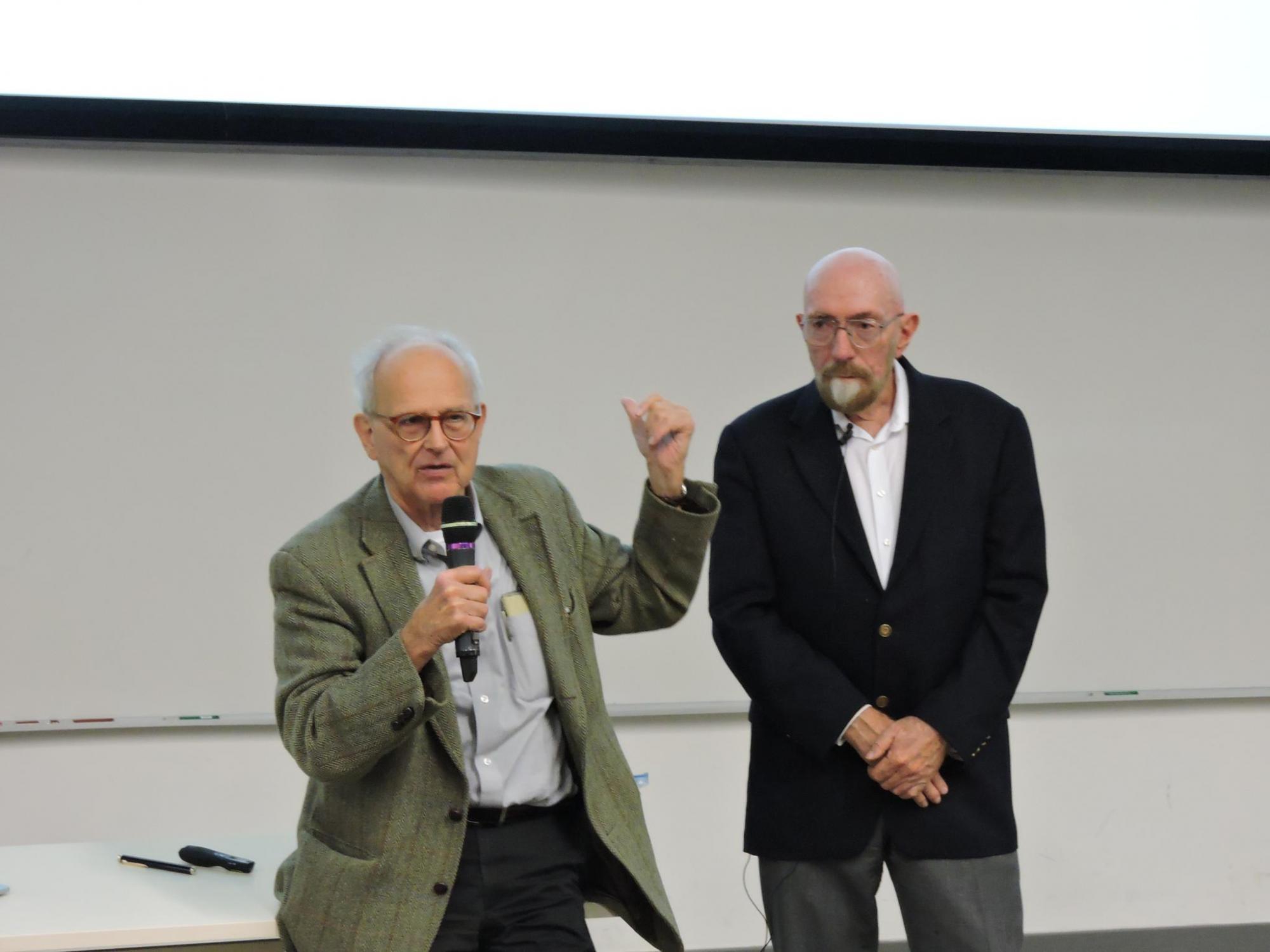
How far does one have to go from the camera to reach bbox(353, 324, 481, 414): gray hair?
79.2 inches

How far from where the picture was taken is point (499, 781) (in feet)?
6.43

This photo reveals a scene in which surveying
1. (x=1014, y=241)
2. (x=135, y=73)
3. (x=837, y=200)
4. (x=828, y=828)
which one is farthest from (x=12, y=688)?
(x=1014, y=241)

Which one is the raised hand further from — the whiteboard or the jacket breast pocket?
the whiteboard

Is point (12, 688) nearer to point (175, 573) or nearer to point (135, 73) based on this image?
point (175, 573)

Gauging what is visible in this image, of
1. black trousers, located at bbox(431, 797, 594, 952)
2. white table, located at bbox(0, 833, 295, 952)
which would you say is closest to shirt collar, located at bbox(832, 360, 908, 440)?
black trousers, located at bbox(431, 797, 594, 952)

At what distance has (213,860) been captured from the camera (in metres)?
2.33

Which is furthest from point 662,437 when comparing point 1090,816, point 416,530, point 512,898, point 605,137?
point 1090,816

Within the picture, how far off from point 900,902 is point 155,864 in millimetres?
1336

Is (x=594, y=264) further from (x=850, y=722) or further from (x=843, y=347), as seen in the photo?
(x=850, y=722)

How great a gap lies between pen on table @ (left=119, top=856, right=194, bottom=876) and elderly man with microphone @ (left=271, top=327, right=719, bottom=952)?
0.31 metres

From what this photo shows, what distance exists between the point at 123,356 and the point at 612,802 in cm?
198

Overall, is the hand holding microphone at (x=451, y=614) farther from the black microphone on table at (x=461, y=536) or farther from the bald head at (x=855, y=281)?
the bald head at (x=855, y=281)

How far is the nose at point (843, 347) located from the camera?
7.48ft

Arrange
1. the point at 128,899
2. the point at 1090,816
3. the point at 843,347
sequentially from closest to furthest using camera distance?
1. the point at 128,899
2. the point at 843,347
3. the point at 1090,816
